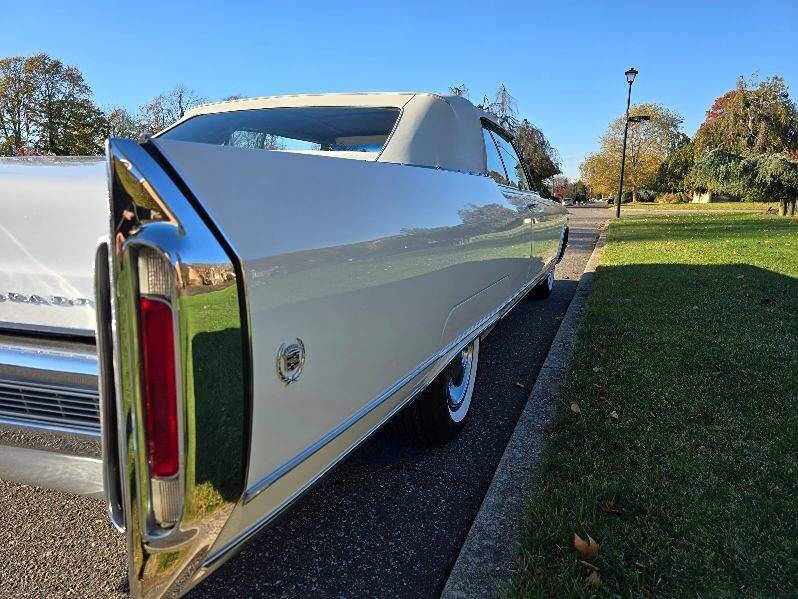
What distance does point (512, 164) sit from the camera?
4762 mm

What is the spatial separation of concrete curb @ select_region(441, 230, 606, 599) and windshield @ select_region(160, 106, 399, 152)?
1.69 metres

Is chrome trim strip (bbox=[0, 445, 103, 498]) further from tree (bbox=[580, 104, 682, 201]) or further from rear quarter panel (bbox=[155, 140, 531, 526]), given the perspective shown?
tree (bbox=[580, 104, 682, 201])

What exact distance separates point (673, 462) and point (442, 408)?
113 centimetres

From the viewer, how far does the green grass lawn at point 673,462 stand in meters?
1.98

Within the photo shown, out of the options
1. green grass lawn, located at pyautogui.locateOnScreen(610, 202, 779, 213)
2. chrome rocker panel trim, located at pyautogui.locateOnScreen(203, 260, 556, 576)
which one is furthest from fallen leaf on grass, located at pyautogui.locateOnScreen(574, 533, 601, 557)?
green grass lawn, located at pyautogui.locateOnScreen(610, 202, 779, 213)

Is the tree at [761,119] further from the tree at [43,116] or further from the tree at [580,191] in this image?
the tree at [43,116]

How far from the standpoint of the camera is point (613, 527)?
221 cm

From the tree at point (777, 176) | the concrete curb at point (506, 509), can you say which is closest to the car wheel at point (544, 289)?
the concrete curb at point (506, 509)

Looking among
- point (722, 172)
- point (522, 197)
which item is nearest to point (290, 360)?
point (522, 197)

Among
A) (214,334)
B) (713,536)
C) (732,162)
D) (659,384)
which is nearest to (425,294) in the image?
(214,334)

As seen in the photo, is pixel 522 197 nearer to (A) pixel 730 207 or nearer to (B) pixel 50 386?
(B) pixel 50 386

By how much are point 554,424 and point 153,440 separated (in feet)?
8.08

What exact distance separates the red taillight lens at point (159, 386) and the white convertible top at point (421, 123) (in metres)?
1.69

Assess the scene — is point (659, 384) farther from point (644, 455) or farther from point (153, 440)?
point (153, 440)
